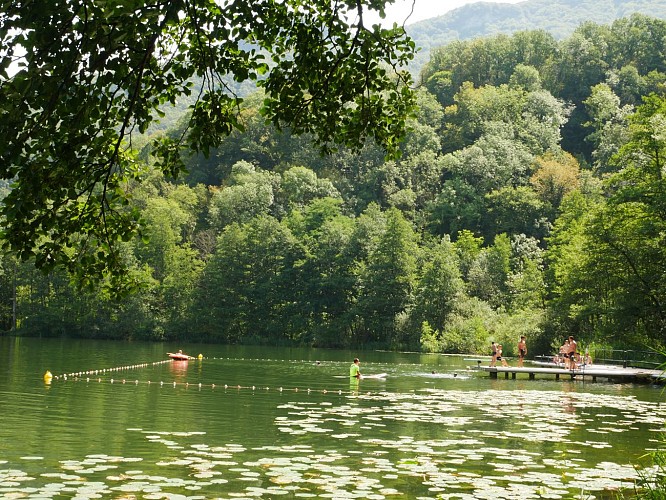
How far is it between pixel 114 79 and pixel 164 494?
→ 6145 mm

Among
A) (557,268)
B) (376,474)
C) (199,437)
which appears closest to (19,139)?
(376,474)

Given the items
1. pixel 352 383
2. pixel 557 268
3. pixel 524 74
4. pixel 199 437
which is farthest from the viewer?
pixel 524 74

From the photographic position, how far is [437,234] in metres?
94.7

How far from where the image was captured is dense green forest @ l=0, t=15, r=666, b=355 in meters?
Result: 46.6

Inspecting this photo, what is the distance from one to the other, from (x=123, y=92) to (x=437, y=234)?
3425 inches

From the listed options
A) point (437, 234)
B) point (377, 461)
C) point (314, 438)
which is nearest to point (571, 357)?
point (314, 438)

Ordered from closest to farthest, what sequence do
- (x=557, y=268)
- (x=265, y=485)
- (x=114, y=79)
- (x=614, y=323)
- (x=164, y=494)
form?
1. (x=114, y=79)
2. (x=164, y=494)
3. (x=265, y=485)
4. (x=614, y=323)
5. (x=557, y=268)

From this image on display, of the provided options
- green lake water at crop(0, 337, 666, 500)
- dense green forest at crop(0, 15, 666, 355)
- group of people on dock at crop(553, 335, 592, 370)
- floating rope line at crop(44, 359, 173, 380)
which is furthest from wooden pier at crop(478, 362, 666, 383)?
floating rope line at crop(44, 359, 173, 380)

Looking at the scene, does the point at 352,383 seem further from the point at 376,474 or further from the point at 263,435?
the point at 376,474

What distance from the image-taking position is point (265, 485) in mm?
12516

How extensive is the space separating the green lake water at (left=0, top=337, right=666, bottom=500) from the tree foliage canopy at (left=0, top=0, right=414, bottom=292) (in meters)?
4.66

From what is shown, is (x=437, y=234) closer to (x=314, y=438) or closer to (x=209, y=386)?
(x=209, y=386)

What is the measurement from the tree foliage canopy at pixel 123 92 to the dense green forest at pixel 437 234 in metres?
35.4

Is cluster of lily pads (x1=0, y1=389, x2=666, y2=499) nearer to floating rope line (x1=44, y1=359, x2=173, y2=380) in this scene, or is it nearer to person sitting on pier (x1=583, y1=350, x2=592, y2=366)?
floating rope line (x1=44, y1=359, x2=173, y2=380)
